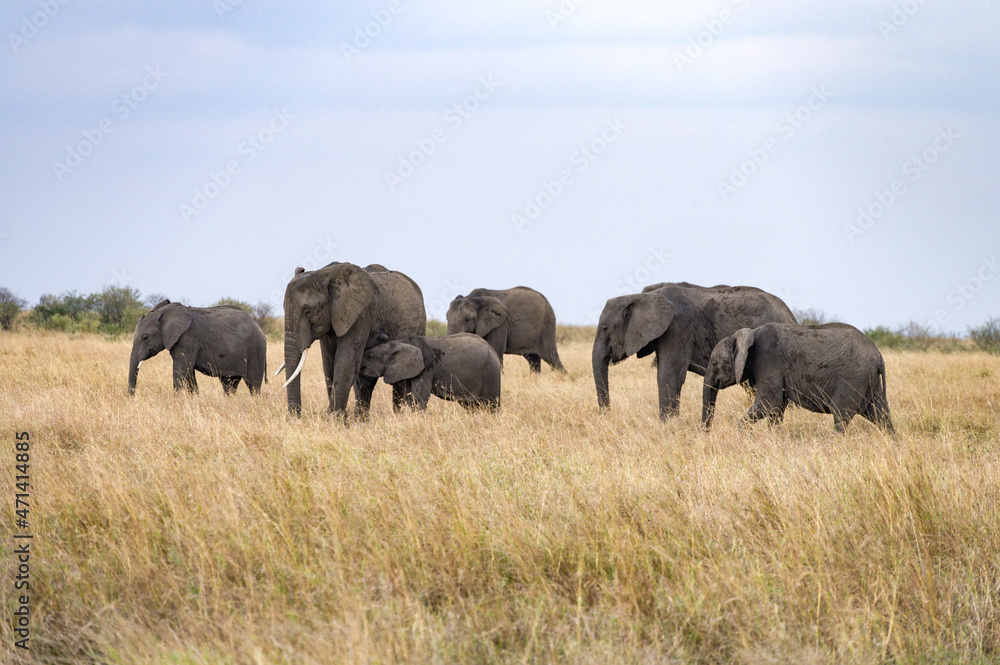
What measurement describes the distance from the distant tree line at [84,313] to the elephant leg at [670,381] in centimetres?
2028

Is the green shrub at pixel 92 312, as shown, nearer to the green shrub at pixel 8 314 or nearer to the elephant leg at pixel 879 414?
the green shrub at pixel 8 314

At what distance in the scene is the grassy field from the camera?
Answer: 14.3 feet

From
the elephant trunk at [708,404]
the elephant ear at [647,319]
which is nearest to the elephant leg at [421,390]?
the elephant ear at [647,319]

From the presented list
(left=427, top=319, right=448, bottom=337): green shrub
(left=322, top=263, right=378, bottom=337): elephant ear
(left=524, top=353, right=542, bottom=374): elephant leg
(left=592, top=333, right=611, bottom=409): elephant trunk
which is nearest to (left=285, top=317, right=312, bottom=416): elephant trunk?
(left=322, top=263, right=378, bottom=337): elephant ear

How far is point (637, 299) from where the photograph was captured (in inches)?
470

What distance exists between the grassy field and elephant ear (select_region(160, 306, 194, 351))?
209 inches

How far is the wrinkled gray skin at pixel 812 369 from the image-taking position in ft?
32.8

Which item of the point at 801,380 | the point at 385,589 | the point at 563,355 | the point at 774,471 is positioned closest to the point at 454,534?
the point at 385,589

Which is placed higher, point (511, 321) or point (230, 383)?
point (511, 321)

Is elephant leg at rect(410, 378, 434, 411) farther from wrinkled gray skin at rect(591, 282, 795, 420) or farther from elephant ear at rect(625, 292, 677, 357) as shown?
elephant ear at rect(625, 292, 677, 357)

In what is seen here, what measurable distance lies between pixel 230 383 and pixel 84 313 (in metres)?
19.4

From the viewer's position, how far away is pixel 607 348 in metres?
12.3

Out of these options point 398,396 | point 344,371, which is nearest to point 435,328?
point 398,396

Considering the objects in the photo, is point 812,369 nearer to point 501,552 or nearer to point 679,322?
point 679,322
